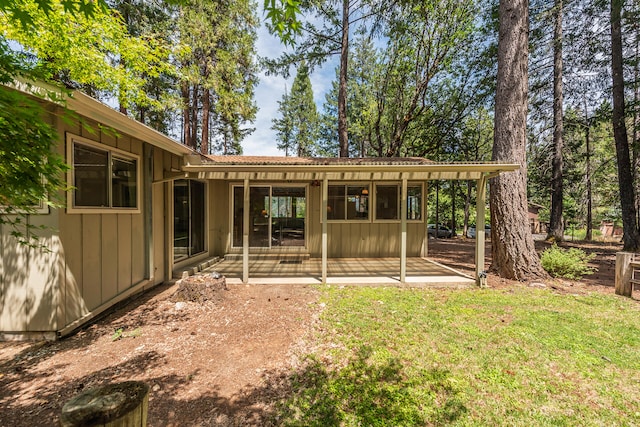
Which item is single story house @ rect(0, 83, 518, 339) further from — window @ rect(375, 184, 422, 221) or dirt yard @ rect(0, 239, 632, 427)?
dirt yard @ rect(0, 239, 632, 427)

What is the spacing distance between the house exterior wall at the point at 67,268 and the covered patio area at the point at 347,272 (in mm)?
2086

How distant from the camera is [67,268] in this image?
3.12 meters

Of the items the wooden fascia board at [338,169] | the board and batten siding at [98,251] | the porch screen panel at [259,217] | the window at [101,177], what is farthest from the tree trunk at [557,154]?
the board and batten siding at [98,251]

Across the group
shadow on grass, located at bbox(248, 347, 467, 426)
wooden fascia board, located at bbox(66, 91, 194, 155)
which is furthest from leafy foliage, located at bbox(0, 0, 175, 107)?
shadow on grass, located at bbox(248, 347, 467, 426)

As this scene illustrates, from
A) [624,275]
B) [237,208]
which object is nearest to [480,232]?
[624,275]

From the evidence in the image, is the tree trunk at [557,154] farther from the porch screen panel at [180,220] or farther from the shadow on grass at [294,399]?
the porch screen panel at [180,220]

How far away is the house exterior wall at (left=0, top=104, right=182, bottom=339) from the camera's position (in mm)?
3018

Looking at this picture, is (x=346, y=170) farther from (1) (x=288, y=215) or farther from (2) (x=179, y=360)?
(2) (x=179, y=360)

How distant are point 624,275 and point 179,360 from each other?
746 cm

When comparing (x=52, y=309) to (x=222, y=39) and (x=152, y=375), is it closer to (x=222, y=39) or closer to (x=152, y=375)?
A: (x=152, y=375)

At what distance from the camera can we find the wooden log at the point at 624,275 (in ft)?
15.1

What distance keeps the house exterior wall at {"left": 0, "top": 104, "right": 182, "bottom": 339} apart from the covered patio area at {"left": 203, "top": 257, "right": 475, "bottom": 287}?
2086 millimetres

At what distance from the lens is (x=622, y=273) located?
15.4 feet

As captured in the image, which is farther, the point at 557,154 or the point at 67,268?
the point at 557,154
